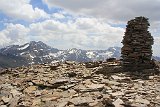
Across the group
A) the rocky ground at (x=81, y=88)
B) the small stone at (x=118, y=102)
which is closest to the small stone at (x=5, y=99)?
the rocky ground at (x=81, y=88)

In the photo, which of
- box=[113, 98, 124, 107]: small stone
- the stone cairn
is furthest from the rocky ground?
the stone cairn

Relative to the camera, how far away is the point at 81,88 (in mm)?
28062

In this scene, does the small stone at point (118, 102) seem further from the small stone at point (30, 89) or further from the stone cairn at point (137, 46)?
the stone cairn at point (137, 46)

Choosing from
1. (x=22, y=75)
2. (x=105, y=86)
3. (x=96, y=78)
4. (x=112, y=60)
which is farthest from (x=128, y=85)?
(x=112, y=60)

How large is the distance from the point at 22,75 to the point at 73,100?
13651mm

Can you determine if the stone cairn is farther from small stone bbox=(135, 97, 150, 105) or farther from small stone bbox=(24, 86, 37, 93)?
small stone bbox=(135, 97, 150, 105)

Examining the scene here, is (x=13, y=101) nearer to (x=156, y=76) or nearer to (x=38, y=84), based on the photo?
(x=38, y=84)

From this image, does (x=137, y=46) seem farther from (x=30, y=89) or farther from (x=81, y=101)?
(x=81, y=101)

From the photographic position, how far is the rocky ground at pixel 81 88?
964 inches

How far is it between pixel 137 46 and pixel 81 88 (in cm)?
1123

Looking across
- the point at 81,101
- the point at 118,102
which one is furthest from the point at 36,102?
the point at 118,102

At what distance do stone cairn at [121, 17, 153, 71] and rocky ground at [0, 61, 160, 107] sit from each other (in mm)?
1379

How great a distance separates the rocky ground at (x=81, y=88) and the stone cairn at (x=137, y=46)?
1379 mm

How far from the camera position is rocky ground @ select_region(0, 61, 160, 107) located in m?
24.5
